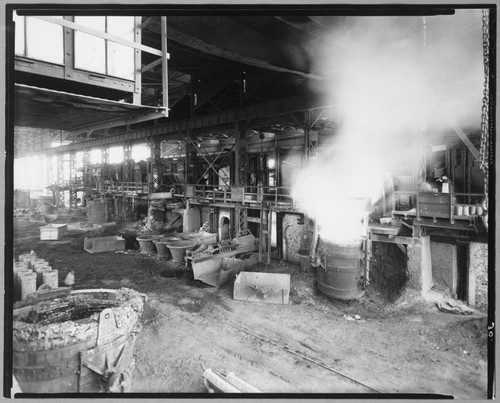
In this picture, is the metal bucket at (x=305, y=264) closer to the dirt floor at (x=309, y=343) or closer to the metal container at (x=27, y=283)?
the dirt floor at (x=309, y=343)

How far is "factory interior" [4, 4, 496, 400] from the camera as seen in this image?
3744mm

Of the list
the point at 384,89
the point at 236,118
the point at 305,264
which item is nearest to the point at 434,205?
the point at 384,89

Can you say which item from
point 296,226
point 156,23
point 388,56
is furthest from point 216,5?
point 296,226

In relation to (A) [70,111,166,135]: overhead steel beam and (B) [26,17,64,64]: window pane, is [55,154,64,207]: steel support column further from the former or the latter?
(B) [26,17,64,64]: window pane

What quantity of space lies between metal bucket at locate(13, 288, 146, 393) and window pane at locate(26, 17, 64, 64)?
3.56m

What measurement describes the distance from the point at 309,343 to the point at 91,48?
6914 mm

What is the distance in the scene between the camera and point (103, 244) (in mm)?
14742

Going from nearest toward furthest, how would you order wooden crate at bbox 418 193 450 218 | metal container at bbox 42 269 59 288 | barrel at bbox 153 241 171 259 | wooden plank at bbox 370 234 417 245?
metal container at bbox 42 269 59 288 → wooden crate at bbox 418 193 450 218 → wooden plank at bbox 370 234 417 245 → barrel at bbox 153 241 171 259

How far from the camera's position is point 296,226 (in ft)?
39.9

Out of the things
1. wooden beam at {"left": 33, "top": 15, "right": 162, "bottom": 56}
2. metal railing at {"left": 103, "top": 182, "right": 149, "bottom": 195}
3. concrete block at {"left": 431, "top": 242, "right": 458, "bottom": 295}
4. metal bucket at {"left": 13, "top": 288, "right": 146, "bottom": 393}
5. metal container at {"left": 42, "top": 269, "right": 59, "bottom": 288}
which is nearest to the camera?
wooden beam at {"left": 33, "top": 15, "right": 162, "bottom": 56}

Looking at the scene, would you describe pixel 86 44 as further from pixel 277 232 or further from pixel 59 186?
pixel 59 186

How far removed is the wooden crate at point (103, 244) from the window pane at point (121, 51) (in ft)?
42.9

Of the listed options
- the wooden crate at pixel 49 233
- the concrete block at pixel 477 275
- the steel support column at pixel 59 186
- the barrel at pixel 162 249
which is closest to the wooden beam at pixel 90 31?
the concrete block at pixel 477 275

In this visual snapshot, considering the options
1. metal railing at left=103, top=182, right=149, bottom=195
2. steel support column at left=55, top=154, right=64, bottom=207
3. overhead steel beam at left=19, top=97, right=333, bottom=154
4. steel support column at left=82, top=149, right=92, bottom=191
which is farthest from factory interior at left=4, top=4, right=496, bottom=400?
steel support column at left=82, top=149, right=92, bottom=191
